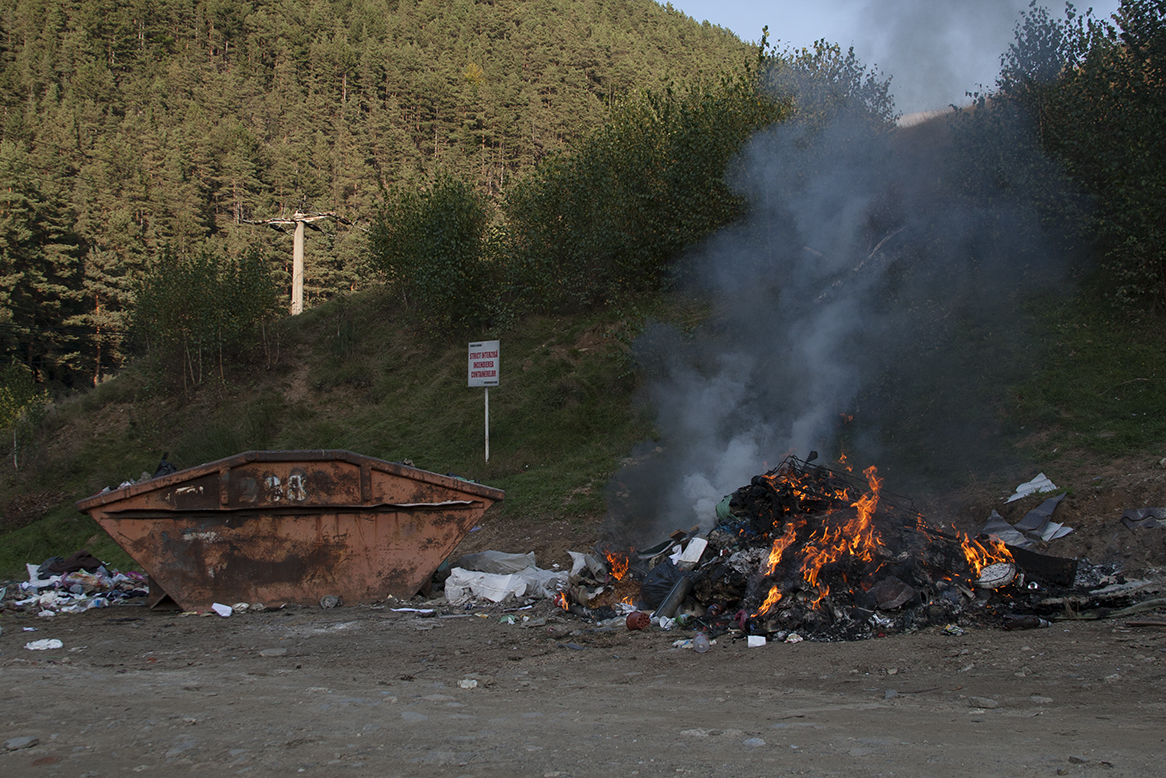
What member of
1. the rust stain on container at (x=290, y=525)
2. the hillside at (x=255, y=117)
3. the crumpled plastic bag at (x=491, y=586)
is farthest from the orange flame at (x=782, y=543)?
the hillside at (x=255, y=117)

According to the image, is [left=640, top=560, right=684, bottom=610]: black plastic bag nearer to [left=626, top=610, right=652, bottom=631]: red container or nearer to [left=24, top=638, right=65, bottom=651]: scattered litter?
[left=626, top=610, right=652, bottom=631]: red container

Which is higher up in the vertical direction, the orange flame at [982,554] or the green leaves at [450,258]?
the green leaves at [450,258]

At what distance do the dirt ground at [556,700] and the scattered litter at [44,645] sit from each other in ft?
0.37

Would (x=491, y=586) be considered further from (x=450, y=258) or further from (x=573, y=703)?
(x=450, y=258)

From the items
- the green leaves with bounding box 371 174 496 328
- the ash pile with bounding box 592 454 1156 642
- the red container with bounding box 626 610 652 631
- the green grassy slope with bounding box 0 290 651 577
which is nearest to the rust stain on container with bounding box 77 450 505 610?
the red container with bounding box 626 610 652 631

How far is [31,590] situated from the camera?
8.57 meters

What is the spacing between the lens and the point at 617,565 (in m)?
8.34

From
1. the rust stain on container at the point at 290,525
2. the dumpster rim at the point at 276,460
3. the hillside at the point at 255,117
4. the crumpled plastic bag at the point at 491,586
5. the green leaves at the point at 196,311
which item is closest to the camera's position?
the dumpster rim at the point at 276,460

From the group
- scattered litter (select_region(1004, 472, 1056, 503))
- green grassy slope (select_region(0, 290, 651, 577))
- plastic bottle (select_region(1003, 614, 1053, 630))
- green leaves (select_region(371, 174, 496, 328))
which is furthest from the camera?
green leaves (select_region(371, 174, 496, 328))

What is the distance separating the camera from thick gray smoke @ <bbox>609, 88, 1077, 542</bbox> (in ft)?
38.6

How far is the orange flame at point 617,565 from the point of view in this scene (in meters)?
8.16

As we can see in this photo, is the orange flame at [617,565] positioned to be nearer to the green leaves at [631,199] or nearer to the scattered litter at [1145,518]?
the scattered litter at [1145,518]

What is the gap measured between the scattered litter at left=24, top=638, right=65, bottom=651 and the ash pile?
505 cm

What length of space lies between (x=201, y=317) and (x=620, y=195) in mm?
12651
